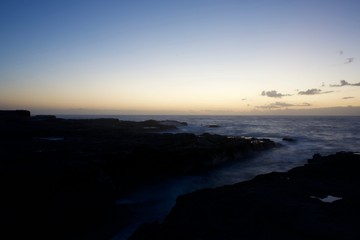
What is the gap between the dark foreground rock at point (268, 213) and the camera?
405 inches

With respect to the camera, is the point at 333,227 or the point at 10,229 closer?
the point at 333,227

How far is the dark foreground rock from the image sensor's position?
10281 mm

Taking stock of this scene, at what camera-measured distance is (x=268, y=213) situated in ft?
38.5

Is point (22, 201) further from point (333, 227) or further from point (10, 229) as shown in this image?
point (333, 227)

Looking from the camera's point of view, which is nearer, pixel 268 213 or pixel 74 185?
pixel 268 213

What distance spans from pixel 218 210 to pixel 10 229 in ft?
30.2

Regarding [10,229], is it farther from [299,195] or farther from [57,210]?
[299,195]

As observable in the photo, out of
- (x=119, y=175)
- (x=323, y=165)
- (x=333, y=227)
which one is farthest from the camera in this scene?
(x=119, y=175)

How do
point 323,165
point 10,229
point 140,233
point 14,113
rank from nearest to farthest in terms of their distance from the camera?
point 140,233 < point 10,229 < point 323,165 < point 14,113

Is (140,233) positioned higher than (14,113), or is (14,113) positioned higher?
(14,113)

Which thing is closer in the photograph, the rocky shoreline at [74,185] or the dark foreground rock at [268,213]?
the dark foreground rock at [268,213]

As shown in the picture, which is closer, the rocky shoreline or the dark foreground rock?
the dark foreground rock

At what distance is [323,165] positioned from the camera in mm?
21344

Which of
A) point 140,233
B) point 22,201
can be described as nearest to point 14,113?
point 22,201
